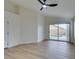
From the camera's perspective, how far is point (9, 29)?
6254mm

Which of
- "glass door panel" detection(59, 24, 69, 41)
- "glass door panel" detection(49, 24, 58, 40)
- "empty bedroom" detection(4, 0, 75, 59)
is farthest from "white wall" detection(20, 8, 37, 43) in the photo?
"glass door panel" detection(59, 24, 69, 41)

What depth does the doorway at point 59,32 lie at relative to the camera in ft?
31.2

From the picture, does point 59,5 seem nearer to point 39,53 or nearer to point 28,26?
point 39,53

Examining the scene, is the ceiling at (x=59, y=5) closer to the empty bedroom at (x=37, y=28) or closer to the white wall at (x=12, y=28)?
the empty bedroom at (x=37, y=28)

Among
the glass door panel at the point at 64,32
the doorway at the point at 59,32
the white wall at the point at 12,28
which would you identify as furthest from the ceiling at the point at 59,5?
the doorway at the point at 59,32

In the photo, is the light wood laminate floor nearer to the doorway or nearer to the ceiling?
the ceiling

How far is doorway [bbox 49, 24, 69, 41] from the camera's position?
9500 millimetres

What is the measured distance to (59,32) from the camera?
10023mm

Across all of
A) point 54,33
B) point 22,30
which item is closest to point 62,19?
point 54,33

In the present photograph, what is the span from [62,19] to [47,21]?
1.65 m

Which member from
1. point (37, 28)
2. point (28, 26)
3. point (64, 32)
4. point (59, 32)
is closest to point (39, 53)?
point (28, 26)

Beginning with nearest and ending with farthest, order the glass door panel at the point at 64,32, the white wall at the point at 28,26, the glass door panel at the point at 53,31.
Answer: the white wall at the point at 28,26 < the glass door panel at the point at 64,32 < the glass door panel at the point at 53,31

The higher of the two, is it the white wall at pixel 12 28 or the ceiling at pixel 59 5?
the ceiling at pixel 59 5

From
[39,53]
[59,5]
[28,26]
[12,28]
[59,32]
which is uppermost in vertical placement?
[59,5]
